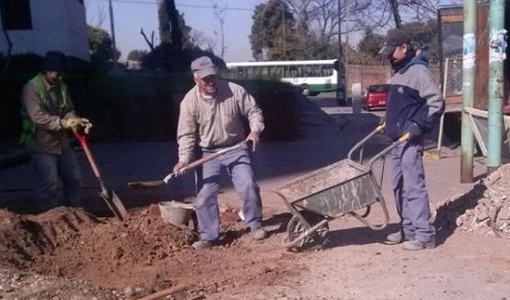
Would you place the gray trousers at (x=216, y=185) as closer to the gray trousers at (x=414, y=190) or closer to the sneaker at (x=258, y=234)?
the sneaker at (x=258, y=234)

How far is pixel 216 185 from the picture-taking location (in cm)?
771

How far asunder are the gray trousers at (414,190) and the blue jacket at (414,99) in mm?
163

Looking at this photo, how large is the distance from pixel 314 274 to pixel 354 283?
1.27 feet

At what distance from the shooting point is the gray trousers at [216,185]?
7.62m

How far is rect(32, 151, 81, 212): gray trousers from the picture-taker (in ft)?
27.1

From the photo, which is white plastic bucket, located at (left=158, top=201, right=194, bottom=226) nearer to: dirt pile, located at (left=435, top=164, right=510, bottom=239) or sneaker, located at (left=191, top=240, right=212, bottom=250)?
sneaker, located at (left=191, top=240, right=212, bottom=250)

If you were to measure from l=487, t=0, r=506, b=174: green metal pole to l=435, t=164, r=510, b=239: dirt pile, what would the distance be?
1008 millimetres

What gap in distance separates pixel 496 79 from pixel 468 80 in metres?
0.88

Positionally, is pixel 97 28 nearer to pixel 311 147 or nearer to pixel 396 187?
pixel 311 147

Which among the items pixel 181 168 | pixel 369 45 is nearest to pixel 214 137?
pixel 181 168

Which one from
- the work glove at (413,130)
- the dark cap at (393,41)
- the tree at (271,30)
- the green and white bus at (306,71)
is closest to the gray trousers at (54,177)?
the dark cap at (393,41)

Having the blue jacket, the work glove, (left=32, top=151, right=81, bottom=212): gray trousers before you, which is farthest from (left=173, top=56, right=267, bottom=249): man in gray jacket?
(left=32, top=151, right=81, bottom=212): gray trousers

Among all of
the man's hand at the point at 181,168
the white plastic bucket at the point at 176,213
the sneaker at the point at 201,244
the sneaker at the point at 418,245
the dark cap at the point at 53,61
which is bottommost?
the sneaker at the point at 418,245

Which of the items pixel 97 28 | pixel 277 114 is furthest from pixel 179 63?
pixel 97 28
